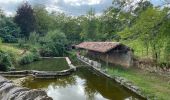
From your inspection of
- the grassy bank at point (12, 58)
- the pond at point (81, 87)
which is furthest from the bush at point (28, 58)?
the pond at point (81, 87)

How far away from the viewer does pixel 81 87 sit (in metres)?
23.8

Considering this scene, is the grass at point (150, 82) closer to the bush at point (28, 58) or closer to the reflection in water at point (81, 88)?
the reflection in water at point (81, 88)

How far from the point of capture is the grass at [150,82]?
18.7 m

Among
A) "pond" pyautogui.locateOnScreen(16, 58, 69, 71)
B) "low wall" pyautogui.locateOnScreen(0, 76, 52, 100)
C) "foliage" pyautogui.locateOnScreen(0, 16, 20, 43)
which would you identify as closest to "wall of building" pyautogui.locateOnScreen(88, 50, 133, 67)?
"pond" pyautogui.locateOnScreen(16, 58, 69, 71)

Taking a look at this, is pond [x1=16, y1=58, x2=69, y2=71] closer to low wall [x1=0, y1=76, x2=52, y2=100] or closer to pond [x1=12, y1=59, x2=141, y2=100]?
pond [x1=12, y1=59, x2=141, y2=100]

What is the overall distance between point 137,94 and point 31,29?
46499mm

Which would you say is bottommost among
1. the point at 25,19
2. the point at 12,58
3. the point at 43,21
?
the point at 12,58

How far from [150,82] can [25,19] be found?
1728 inches

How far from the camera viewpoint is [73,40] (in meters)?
72.5

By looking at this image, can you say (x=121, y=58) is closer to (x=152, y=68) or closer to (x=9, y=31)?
(x=152, y=68)

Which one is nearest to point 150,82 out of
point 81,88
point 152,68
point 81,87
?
point 81,88

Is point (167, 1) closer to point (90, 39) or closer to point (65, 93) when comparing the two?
point (65, 93)

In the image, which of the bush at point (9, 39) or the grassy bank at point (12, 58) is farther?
the bush at point (9, 39)

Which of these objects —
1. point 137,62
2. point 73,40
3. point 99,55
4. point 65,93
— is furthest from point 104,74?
point 73,40
